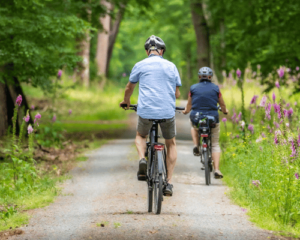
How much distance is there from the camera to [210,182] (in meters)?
8.86

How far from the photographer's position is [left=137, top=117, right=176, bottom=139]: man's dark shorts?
6.39 m

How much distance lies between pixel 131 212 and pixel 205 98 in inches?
120

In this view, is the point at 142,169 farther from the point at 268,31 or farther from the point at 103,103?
the point at 103,103

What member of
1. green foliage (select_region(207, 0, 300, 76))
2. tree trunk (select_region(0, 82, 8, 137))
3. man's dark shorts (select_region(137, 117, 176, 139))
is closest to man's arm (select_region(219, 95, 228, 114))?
man's dark shorts (select_region(137, 117, 176, 139))

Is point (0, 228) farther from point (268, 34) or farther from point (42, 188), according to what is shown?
point (268, 34)

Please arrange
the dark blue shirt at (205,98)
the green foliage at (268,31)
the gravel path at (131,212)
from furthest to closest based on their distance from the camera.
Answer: the green foliage at (268,31)
the dark blue shirt at (205,98)
the gravel path at (131,212)

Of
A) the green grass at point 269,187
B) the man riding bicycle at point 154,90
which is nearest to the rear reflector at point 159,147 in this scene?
the man riding bicycle at point 154,90

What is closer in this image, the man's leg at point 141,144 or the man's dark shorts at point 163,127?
the man's dark shorts at point 163,127

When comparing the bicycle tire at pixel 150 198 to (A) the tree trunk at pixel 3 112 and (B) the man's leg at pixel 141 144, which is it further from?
(A) the tree trunk at pixel 3 112

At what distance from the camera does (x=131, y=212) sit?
6.45m

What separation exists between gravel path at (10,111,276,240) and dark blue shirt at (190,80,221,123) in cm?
125

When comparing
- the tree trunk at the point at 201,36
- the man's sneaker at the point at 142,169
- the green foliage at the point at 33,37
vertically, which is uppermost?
the tree trunk at the point at 201,36

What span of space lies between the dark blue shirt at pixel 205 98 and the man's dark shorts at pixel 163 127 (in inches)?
95.9

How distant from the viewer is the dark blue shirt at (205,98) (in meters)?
8.83
